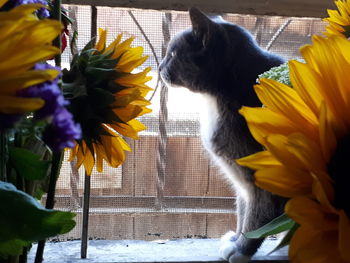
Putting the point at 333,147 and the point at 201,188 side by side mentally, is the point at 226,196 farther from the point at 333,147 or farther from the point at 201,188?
the point at 333,147

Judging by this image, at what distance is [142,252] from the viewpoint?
2.55 feet

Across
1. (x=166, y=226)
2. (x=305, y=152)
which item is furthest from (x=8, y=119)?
(x=166, y=226)

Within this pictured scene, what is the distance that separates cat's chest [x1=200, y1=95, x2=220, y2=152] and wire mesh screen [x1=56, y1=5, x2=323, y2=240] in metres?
0.04

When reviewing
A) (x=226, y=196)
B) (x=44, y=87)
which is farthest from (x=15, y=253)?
(x=226, y=196)

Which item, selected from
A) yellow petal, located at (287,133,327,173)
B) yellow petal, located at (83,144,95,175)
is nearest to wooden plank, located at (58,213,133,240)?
yellow petal, located at (83,144,95,175)

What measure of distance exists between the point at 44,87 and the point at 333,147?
16cm

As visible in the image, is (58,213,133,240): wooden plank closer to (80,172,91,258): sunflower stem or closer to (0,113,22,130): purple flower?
(80,172,91,258): sunflower stem

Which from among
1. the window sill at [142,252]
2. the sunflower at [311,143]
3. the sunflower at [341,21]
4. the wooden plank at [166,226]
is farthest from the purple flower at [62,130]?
the wooden plank at [166,226]

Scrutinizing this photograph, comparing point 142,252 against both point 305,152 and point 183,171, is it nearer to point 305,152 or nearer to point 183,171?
point 183,171

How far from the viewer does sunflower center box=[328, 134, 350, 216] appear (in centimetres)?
28

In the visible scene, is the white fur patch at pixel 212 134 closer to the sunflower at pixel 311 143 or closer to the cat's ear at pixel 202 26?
the cat's ear at pixel 202 26

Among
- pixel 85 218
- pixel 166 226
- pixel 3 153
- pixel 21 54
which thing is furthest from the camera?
pixel 166 226

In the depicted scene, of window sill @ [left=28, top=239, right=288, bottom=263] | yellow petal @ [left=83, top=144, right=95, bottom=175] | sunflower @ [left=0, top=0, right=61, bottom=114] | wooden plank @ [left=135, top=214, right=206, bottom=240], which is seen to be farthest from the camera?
wooden plank @ [left=135, top=214, right=206, bottom=240]

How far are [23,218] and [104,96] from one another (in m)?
0.12
